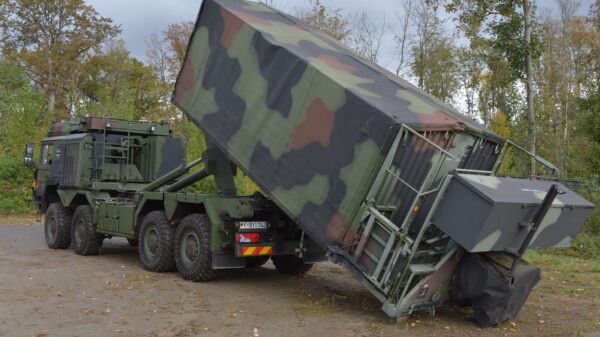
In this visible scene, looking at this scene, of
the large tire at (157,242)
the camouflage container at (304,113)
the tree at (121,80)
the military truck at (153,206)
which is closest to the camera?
the camouflage container at (304,113)

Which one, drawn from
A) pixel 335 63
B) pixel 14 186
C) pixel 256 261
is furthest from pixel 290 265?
pixel 14 186

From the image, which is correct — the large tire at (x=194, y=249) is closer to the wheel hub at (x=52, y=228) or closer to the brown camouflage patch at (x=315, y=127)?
the brown camouflage patch at (x=315, y=127)

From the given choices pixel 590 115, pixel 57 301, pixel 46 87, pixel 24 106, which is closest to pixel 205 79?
pixel 57 301

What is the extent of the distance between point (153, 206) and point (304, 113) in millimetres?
4205

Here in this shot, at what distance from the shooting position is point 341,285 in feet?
32.6

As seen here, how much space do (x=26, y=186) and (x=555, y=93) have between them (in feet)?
98.3

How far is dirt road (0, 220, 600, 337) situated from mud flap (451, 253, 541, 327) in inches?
8.6

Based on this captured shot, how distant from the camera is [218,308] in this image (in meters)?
7.86

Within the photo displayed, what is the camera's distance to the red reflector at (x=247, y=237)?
8998 millimetres

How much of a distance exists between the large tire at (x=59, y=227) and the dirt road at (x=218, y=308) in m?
2.05

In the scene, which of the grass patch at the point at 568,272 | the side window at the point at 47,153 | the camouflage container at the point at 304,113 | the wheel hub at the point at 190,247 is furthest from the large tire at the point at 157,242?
the grass patch at the point at 568,272

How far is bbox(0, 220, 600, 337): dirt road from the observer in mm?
6773

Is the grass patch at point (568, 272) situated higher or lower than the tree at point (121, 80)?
lower

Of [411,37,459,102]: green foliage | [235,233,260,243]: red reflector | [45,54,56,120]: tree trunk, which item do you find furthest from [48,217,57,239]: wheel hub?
[45,54,56,120]: tree trunk
